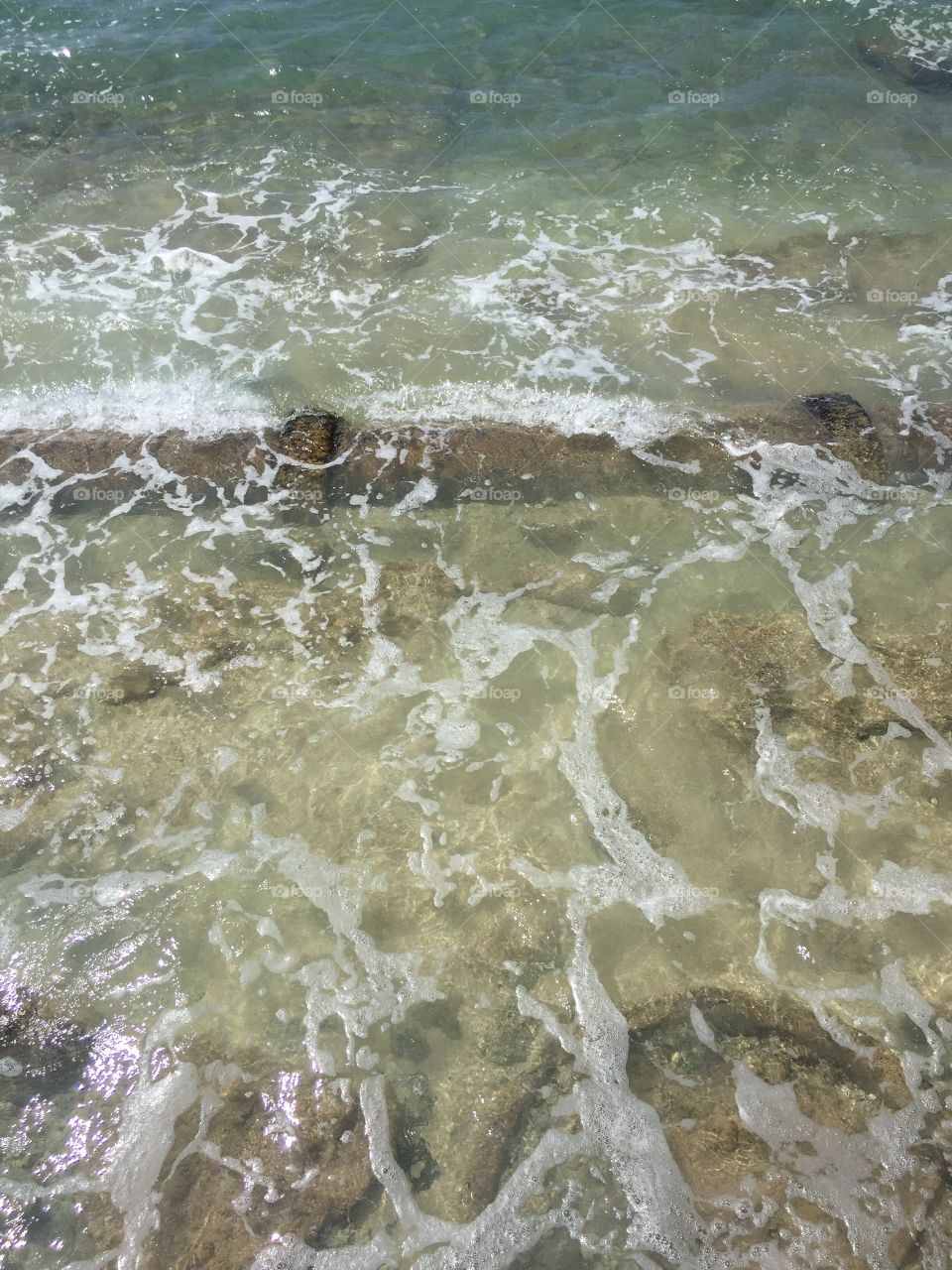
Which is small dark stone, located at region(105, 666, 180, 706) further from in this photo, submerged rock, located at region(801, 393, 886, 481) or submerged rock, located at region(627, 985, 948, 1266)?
submerged rock, located at region(801, 393, 886, 481)

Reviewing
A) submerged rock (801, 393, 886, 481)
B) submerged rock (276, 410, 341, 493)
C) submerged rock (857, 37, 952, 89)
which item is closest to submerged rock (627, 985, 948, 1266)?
submerged rock (801, 393, 886, 481)

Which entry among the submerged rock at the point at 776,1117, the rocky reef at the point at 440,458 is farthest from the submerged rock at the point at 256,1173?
the rocky reef at the point at 440,458

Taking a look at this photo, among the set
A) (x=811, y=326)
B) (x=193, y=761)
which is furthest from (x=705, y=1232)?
(x=811, y=326)

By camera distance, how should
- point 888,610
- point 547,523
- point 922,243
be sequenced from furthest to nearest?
point 922,243
point 547,523
point 888,610

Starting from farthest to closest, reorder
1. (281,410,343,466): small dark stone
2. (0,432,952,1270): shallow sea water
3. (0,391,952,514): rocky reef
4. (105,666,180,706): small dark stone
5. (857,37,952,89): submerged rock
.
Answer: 1. (857,37,952,89): submerged rock
2. (281,410,343,466): small dark stone
3. (0,391,952,514): rocky reef
4. (105,666,180,706): small dark stone
5. (0,432,952,1270): shallow sea water

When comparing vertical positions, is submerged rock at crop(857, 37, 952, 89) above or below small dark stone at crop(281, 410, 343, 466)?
above

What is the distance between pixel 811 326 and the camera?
983 cm

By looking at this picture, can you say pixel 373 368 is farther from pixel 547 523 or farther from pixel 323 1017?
pixel 323 1017

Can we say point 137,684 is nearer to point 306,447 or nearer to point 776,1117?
point 306,447

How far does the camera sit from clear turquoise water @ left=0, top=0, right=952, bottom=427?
950cm

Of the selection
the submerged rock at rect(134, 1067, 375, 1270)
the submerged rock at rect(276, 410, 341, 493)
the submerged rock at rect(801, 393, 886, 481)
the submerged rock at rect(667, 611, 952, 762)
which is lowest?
the submerged rock at rect(134, 1067, 375, 1270)

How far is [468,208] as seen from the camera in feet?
38.5

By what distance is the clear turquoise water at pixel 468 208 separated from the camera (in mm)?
9500

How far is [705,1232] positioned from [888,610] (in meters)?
5.29
